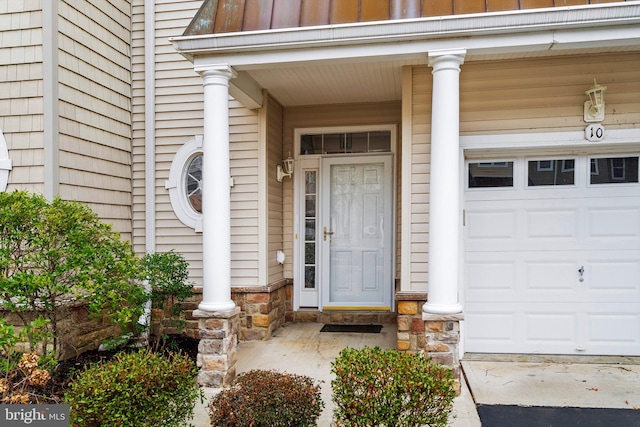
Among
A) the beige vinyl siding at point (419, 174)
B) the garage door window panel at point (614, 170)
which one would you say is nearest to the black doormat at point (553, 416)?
the beige vinyl siding at point (419, 174)

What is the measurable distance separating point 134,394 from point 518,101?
4.03 m

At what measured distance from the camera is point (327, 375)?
405 cm

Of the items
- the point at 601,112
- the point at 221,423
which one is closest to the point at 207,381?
the point at 221,423

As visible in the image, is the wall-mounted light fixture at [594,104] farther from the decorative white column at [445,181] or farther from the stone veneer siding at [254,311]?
the stone veneer siding at [254,311]

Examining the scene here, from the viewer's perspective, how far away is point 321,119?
224 inches

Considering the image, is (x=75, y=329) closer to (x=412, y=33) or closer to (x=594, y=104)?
(x=412, y=33)

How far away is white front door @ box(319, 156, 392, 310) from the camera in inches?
224

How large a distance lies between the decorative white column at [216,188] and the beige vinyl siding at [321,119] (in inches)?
75.0

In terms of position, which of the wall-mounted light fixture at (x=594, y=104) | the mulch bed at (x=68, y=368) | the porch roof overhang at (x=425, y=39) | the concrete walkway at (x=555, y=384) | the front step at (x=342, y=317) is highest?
the porch roof overhang at (x=425, y=39)

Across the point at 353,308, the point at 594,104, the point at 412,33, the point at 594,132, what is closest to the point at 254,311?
the point at 353,308

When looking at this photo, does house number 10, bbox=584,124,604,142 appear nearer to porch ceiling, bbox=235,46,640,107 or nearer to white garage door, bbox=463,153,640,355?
white garage door, bbox=463,153,640,355

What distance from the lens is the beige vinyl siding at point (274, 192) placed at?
5215 mm

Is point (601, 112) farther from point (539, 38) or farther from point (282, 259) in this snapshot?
point (282, 259)

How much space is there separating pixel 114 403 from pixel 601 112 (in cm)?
454
